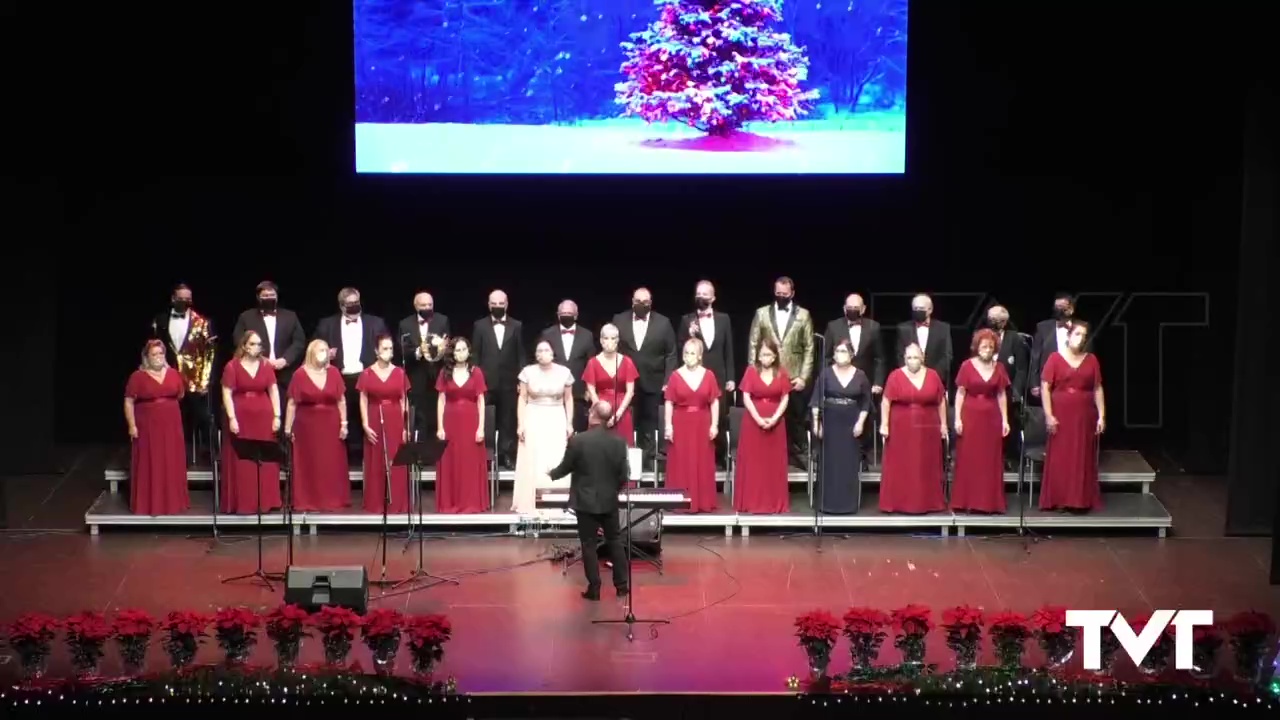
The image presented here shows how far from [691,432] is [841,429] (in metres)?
1.03

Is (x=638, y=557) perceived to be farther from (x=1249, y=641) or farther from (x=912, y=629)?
(x=1249, y=641)

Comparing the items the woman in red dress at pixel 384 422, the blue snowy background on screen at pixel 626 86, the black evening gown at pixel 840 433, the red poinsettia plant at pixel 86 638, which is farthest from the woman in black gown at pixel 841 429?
the red poinsettia plant at pixel 86 638

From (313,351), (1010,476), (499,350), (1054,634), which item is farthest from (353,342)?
(1054,634)

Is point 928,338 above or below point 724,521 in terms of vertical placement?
above

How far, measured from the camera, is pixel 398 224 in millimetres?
15398

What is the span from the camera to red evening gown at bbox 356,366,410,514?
13367mm

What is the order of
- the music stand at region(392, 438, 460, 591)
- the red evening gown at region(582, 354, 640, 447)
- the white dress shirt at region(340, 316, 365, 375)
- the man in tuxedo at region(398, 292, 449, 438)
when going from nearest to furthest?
the music stand at region(392, 438, 460, 591)
the red evening gown at region(582, 354, 640, 447)
the man in tuxedo at region(398, 292, 449, 438)
the white dress shirt at region(340, 316, 365, 375)

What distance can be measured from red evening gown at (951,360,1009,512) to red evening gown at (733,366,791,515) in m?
1.21

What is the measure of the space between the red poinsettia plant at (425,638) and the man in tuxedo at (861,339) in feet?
15.4

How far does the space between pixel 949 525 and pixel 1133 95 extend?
384 cm

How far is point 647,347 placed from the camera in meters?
14.0

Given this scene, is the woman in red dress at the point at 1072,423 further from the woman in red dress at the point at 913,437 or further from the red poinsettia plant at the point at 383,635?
the red poinsettia plant at the point at 383,635

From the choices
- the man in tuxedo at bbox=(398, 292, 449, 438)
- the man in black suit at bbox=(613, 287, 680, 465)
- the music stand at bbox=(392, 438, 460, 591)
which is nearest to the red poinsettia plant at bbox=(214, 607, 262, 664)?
the music stand at bbox=(392, 438, 460, 591)

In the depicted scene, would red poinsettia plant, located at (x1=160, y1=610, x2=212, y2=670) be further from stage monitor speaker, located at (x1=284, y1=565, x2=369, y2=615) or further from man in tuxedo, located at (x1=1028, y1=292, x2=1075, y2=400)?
man in tuxedo, located at (x1=1028, y1=292, x2=1075, y2=400)
